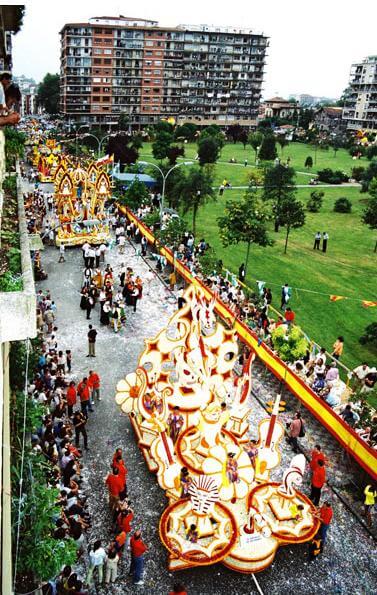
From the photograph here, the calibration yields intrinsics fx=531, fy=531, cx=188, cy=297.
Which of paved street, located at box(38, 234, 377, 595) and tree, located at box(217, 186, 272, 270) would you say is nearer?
paved street, located at box(38, 234, 377, 595)

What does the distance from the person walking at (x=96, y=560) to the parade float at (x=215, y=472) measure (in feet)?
3.93

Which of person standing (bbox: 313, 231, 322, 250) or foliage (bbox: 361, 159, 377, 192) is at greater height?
foliage (bbox: 361, 159, 377, 192)

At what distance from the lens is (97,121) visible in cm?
9462

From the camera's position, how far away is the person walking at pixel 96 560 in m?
9.28

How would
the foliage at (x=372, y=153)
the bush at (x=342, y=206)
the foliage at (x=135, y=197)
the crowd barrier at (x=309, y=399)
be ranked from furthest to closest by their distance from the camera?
the foliage at (x=372, y=153)
the bush at (x=342, y=206)
the foliage at (x=135, y=197)
the crowd barrier at (x=309, y=399)

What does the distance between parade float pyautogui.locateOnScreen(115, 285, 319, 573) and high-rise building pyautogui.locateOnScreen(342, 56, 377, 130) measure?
4144 inches

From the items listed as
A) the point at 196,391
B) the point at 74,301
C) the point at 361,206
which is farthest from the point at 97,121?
the point at 196,391

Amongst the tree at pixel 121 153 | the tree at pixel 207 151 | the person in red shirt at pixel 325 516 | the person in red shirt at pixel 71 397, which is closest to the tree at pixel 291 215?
the person in red shirt at pixel 71 397

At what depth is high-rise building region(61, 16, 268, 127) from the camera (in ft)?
297

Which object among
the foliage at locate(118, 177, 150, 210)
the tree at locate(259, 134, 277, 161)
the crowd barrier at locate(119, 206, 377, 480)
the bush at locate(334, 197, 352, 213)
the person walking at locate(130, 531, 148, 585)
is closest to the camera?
the person walking at locate(130, 531, 148, 585)

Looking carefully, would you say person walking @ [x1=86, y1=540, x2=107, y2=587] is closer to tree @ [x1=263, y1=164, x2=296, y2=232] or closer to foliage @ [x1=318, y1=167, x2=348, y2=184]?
tree @ [x1=263, y1=164, x2=296, y2=232]

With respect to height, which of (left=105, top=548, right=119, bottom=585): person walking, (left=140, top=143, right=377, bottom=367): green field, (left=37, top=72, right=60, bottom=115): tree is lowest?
(left=140, top=143, right=377, bottom=367): green field

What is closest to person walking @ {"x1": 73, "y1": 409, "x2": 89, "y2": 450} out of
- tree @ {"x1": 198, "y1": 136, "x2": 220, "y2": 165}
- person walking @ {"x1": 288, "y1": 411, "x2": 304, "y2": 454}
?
person walking @ {"x1": 288, "y1": 411, "x2": 304, "y2": 454}

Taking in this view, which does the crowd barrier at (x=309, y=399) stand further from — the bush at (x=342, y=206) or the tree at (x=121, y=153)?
the tree at (x=121, y=153)
